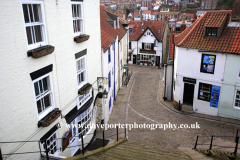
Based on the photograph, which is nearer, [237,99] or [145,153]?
[145,153]

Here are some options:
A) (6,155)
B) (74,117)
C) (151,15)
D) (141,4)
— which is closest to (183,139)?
(74,117)

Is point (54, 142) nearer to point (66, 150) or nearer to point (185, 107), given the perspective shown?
point (66, 150)

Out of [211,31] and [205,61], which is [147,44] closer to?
[211,31]

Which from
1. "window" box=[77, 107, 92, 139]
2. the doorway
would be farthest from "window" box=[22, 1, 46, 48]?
the doorway

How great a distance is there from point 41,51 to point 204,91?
48.0 ft

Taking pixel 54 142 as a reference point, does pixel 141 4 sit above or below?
above

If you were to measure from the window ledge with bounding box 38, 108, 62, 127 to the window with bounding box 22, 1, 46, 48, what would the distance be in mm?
2805

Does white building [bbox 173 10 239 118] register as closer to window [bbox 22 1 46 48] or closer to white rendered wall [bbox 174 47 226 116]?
white rendered wall [bbox 174 47 226 116]

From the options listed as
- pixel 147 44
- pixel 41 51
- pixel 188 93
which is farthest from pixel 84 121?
pixel 147 44

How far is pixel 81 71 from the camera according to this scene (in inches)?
440

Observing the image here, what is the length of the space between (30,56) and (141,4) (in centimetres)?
18669

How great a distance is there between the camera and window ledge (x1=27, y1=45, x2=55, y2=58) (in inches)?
266

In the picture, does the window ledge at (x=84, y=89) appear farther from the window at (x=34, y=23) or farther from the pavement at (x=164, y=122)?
the pavement at (x=164, y=122)

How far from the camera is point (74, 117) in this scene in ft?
34.0
